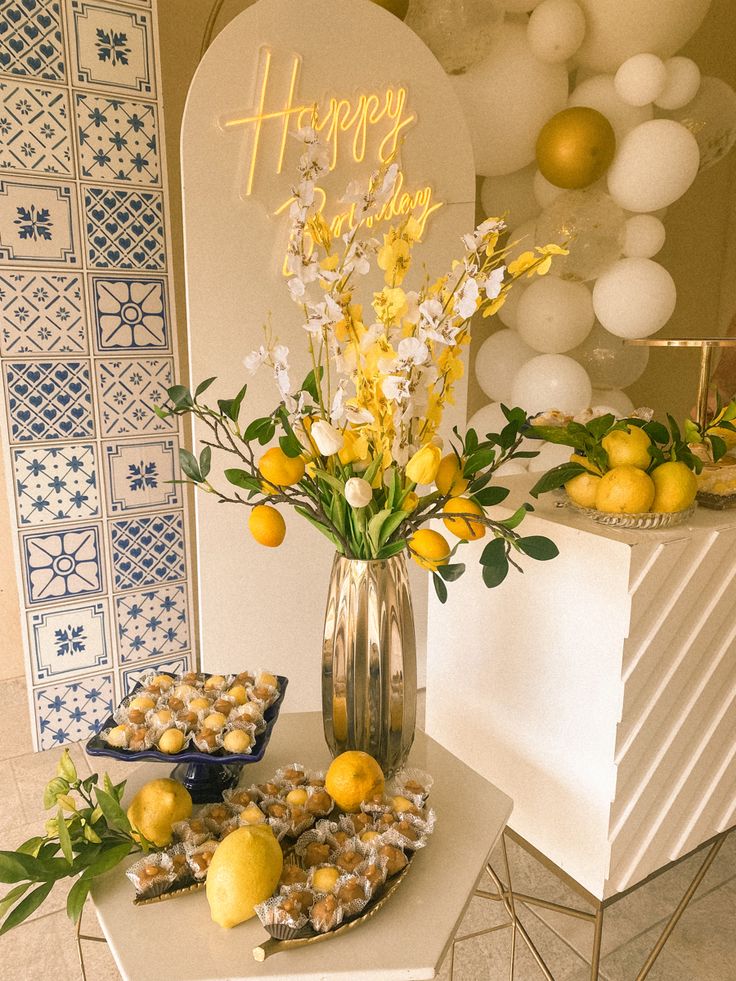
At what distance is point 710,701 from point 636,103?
184 cm

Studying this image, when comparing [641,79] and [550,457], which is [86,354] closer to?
[550,457]

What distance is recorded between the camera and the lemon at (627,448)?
1165 millimetres

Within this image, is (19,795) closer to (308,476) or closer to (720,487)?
(308,476)

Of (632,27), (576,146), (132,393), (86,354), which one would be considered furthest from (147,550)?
(632,27)

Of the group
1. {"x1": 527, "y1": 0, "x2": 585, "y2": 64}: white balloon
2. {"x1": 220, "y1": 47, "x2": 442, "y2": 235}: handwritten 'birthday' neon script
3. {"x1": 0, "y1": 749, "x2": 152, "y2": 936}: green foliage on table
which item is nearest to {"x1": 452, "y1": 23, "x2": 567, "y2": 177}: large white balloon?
{"x1": 527, "y1": 0, "x2": 585, "y2": 64}: white balloon

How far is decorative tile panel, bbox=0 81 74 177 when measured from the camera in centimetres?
192

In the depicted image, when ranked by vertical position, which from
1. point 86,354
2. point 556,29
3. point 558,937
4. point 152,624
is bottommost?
point 558,937

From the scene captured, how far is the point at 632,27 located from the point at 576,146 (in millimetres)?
398

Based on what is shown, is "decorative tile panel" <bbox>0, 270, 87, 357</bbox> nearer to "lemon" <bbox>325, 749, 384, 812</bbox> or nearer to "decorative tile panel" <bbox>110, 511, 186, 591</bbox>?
"decorative tile panel" <bbox>110, 511, 186, 591</bbox>

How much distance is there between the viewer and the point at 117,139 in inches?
81.1

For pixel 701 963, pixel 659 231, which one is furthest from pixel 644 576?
pixel 659 231

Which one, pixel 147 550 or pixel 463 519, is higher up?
pixel 463 519

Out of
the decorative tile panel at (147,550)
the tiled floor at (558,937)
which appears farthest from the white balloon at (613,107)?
the tiled floor at (558,937)

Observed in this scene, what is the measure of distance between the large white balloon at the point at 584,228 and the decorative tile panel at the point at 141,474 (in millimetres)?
1317
